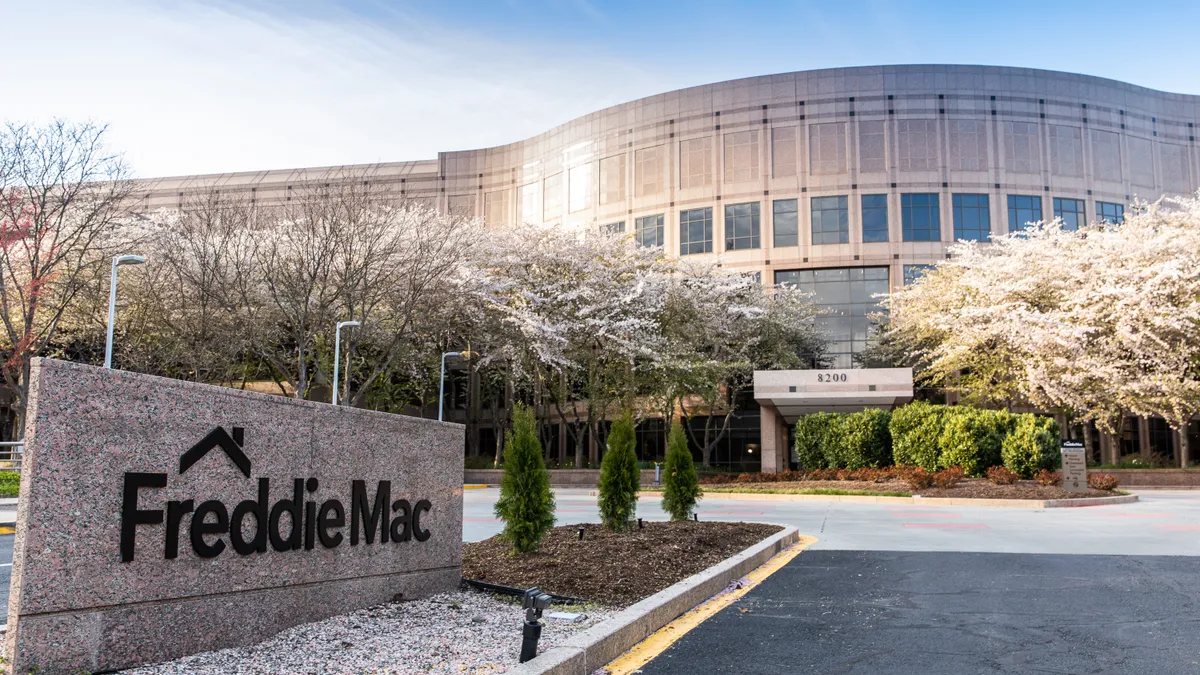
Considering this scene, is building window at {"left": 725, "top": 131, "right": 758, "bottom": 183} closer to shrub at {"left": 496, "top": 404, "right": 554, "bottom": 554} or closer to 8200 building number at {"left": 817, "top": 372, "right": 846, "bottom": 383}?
8200 building number at {"left": 817, "top": 372, "right": 846, "bottom": 383}

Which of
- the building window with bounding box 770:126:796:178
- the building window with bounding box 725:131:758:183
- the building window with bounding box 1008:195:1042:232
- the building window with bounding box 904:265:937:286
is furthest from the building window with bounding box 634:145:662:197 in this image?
the building window with bounding box 1008:195:1042:232

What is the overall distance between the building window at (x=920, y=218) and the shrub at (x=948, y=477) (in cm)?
2545

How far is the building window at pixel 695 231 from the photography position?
175 ft

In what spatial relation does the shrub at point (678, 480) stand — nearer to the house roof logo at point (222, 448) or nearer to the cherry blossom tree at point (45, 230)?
the house roof logo at point (222, 448)

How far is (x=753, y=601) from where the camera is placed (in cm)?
885

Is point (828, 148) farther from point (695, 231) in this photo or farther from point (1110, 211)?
point (1110, 211)

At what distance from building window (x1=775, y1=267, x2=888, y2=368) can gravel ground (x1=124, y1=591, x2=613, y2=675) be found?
147ft

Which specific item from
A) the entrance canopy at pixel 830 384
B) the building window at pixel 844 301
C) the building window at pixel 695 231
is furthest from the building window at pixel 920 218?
the entrance canopy at pixel 830 384

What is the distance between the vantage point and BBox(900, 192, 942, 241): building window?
167ft

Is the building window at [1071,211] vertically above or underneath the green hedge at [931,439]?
above

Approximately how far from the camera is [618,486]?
11977 mm

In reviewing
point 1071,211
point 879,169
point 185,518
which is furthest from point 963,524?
point 1071,211

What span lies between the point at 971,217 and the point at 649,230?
17.3 meters

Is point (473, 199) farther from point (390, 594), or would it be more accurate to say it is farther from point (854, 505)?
point (390, 594)
